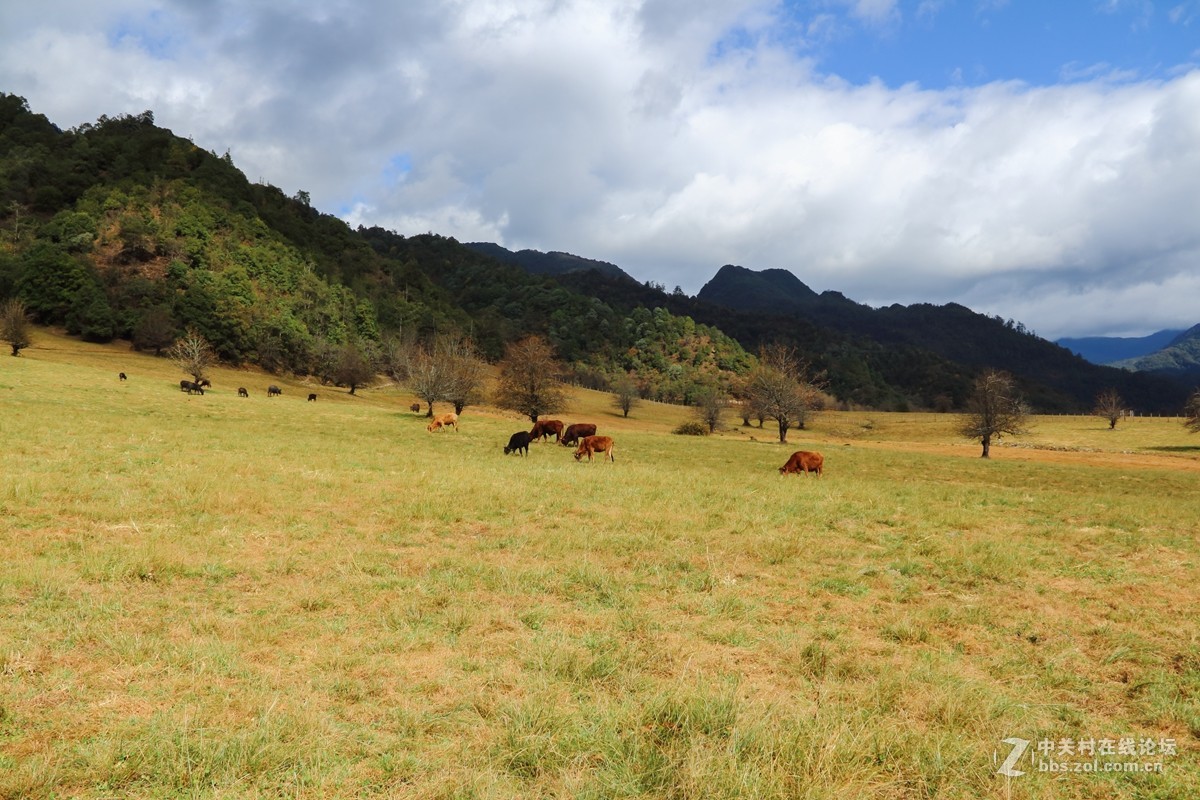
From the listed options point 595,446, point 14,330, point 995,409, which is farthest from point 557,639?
point 14,330

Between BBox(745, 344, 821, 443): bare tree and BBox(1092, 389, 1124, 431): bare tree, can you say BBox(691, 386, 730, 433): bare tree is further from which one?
BBox(1092, 389, 1124, 431): bare tree

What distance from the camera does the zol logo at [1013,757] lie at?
448 centimetres

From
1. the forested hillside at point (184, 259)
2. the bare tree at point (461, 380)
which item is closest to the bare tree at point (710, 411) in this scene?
the forested hillside at point (184, 259)

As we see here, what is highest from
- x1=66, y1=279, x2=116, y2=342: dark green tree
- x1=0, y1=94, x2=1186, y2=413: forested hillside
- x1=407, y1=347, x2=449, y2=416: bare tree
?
x1=0, y1=94, x2=1186, y2=413: forested hillside

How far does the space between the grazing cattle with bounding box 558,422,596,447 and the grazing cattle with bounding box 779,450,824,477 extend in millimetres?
13387

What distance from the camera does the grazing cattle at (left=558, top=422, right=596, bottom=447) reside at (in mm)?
35031

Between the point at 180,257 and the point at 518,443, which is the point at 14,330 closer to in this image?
the point at 180,257

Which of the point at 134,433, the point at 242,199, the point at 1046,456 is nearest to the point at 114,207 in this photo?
the point at 242,199

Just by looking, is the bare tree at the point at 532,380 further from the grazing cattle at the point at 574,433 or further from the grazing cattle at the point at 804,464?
the grazing cattle at the point at 804,464

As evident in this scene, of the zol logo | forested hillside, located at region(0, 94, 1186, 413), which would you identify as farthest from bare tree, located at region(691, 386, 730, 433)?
the zol logo

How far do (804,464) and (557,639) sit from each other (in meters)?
21.7

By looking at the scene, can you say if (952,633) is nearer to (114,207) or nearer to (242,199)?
(114,207)

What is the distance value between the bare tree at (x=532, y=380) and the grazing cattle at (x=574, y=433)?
17.0 metres

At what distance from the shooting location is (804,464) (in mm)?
26016
